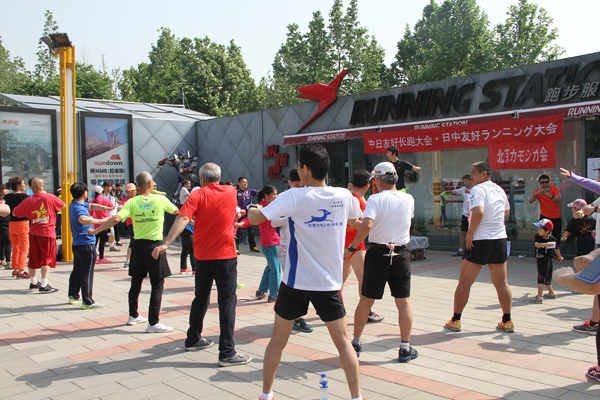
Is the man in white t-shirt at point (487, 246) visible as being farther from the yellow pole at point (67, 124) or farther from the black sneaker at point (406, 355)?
the yellow pole at point (67, 124)

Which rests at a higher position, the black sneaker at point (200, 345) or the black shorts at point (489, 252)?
the black shorts at point (489, 252)

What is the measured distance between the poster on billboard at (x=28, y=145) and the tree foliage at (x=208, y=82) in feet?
51.1

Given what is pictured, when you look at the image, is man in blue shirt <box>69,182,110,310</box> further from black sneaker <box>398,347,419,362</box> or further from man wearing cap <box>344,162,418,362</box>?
black sneaker <box>398,347,419,362</box>

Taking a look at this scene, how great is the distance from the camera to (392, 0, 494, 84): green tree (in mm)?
42594

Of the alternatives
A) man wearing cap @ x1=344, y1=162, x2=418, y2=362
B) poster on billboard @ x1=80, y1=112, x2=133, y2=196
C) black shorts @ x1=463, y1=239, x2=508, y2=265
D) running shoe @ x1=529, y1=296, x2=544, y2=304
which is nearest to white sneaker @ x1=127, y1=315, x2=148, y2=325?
man wearing cap @ x1=344, y1=162, x2=418, y2=362

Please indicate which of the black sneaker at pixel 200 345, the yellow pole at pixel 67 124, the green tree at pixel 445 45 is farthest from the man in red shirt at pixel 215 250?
the green tree at pixel 445 45

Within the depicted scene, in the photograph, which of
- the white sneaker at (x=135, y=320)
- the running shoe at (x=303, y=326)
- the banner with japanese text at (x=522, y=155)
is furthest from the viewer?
the banner with japanese text at (x=522, y=155)

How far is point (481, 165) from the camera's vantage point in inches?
230

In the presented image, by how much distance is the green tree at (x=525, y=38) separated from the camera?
41781 millimetres


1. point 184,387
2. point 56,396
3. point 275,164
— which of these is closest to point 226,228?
point 184,387

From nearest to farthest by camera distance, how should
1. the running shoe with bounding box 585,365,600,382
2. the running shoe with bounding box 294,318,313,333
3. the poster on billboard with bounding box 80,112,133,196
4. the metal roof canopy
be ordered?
the running shoe with bounding box 585,365,600,382, the running shoe with bounding box 294,318,313,333, the poster on billboard with bounding box 80,112,133,196, the metal roof canopy

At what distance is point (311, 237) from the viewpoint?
11.9ft

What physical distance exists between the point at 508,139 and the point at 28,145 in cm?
1422

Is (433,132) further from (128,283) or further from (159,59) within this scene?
(159,59)
